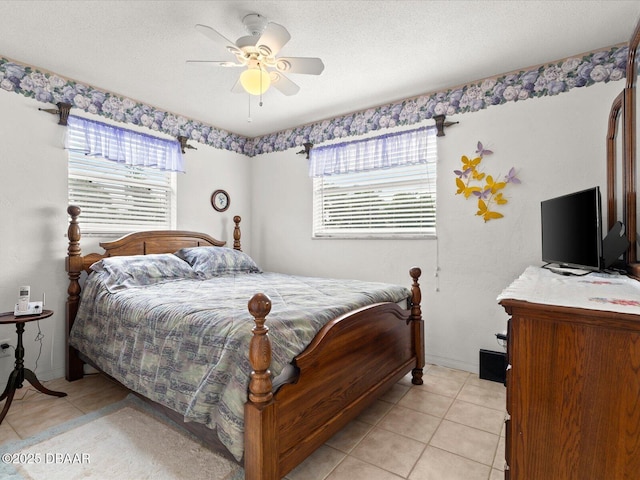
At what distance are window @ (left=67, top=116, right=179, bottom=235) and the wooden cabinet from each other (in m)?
3.38

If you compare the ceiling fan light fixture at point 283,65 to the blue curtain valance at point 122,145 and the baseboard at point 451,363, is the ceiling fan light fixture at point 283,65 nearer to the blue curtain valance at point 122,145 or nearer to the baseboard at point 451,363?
the blue curtain valance at point 122,145

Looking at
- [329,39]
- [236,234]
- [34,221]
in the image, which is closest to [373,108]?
[329,39]

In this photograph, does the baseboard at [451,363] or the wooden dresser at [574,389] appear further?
the baseboard at [451,363]

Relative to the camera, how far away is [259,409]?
138cm

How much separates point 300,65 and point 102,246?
2.32 m

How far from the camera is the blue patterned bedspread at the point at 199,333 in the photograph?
1.52m

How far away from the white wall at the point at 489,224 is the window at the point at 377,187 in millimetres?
128

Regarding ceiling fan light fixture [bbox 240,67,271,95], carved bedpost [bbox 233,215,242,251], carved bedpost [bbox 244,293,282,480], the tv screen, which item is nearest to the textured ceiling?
ceiling fan light fixture [bbox 240,67,271,95]


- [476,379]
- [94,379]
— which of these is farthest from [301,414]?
[94,379]

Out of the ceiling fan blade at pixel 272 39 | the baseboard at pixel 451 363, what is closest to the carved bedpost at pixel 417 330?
the baseboard at pixel 451 363

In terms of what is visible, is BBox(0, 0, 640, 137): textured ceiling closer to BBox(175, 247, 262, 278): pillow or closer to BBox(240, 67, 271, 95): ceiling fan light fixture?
BBox(240, 67, 271, 95): ceiling fan light fixture

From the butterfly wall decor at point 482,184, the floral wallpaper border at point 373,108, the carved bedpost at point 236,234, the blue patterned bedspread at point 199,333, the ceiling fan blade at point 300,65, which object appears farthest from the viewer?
the carved bedpost at point 236,234

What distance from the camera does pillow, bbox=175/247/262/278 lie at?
332 centimetres

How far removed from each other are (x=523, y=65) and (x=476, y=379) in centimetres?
259
